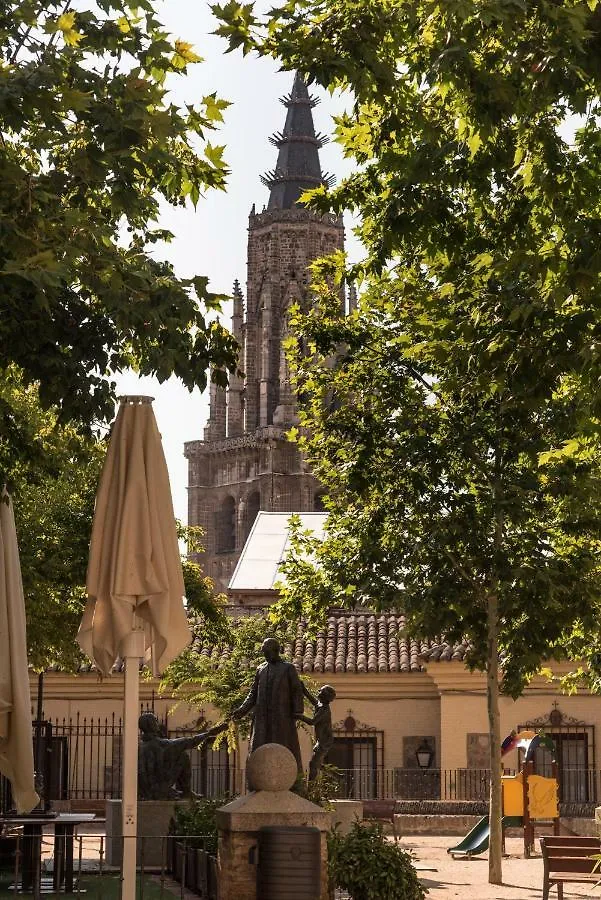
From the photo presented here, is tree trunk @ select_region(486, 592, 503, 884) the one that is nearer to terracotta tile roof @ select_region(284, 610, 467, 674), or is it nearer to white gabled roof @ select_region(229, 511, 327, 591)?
terracotta tile roof @ select_region(284, 610, 467, 674)

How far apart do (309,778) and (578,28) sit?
423 inches

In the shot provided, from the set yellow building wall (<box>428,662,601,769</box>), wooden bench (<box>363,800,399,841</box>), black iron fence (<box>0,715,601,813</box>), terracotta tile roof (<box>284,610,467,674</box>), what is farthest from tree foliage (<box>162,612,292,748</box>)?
yellow building wall (<box>428,662,601,769</box>)

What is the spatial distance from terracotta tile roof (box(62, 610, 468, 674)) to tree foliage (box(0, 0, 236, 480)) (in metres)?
16.5

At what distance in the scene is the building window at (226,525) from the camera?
343 feet

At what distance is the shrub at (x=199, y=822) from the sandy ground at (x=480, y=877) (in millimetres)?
1982

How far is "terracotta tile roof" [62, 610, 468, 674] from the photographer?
92.4 ft

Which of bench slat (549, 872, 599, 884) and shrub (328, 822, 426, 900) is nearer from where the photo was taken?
shrub (328, 822, 426, 900)

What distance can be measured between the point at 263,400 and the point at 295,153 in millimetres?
19108

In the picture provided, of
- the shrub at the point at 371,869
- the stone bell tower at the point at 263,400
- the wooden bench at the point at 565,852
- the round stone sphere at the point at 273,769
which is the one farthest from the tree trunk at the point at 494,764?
the stone bell tower at the point at 263,400

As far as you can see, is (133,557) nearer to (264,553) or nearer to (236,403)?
(264,553)

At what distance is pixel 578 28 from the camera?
29.4ft

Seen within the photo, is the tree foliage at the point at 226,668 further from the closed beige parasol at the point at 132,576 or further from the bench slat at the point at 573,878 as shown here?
the closed beige parasol at the point at 132,576

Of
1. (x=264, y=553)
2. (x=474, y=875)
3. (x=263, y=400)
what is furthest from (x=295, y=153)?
(x=474, y=875)

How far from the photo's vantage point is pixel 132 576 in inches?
385
